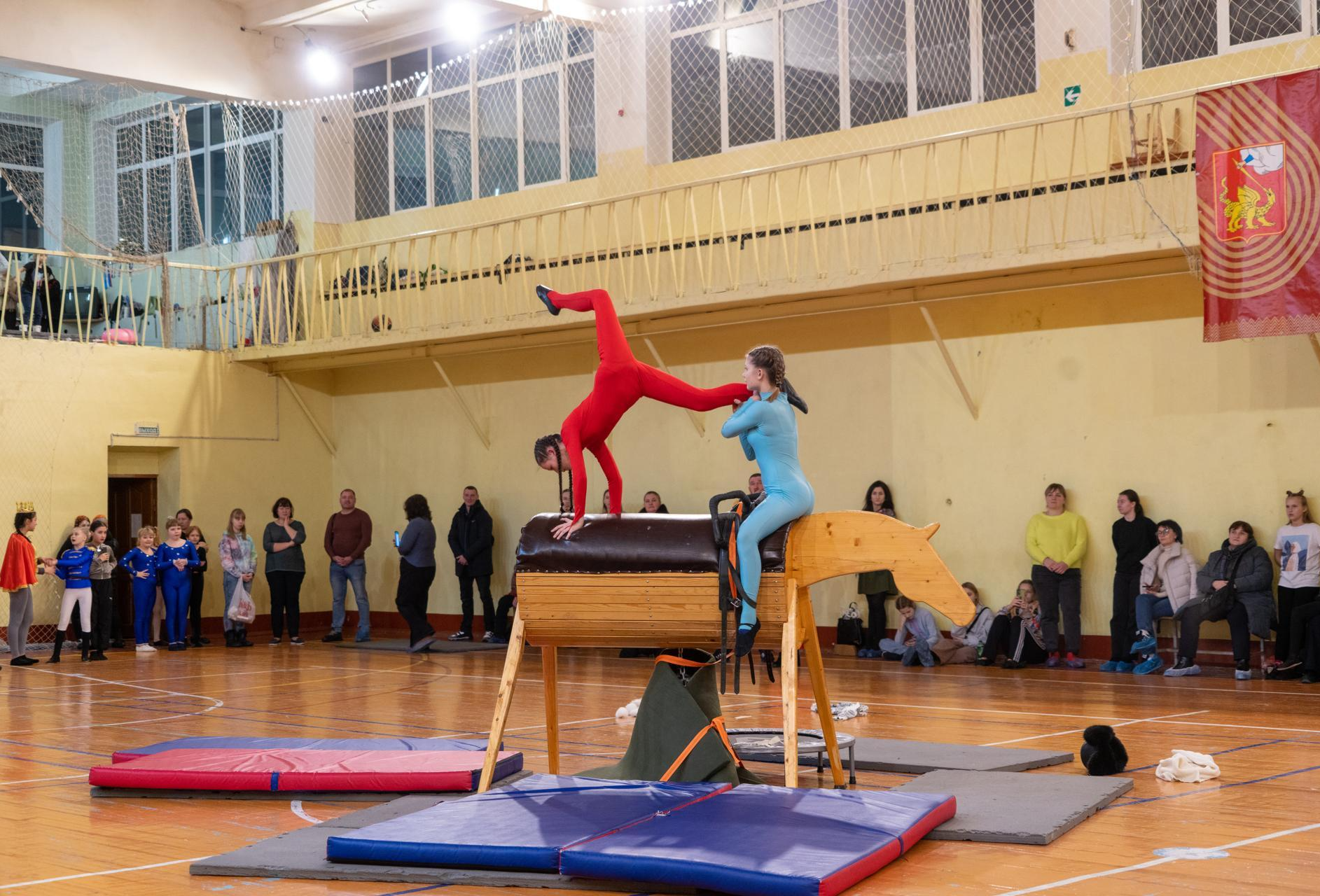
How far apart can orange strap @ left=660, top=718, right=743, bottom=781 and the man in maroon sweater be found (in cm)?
1044

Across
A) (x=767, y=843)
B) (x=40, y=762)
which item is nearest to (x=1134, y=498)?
(x=767, y=843)

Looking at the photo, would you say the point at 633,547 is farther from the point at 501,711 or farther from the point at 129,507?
the point at 129,507

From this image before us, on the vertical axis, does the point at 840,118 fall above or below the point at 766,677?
above

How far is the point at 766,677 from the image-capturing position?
10891mm

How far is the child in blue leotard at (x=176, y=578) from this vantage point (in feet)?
48.1

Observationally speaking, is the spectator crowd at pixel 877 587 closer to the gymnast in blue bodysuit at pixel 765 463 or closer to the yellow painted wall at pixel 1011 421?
the yellow painted wall at pixel 1011 421

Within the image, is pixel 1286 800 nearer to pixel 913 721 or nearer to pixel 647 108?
pixel 913 721

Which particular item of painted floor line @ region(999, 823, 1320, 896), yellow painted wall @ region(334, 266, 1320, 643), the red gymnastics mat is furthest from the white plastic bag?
painted floor line @ region(999, 823, 1320, 896)

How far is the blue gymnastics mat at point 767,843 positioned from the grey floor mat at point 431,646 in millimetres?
8861

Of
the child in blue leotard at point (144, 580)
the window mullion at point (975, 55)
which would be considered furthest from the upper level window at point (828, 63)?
the child in blue leotard at point (144, 580)

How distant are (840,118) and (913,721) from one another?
259 inches

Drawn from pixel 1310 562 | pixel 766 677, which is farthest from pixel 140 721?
pixel 1310 562

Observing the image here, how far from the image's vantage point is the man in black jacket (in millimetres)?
14945

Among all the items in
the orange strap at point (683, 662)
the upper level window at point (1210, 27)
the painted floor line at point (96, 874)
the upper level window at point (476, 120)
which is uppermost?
the upper level window at point (476, 120)
